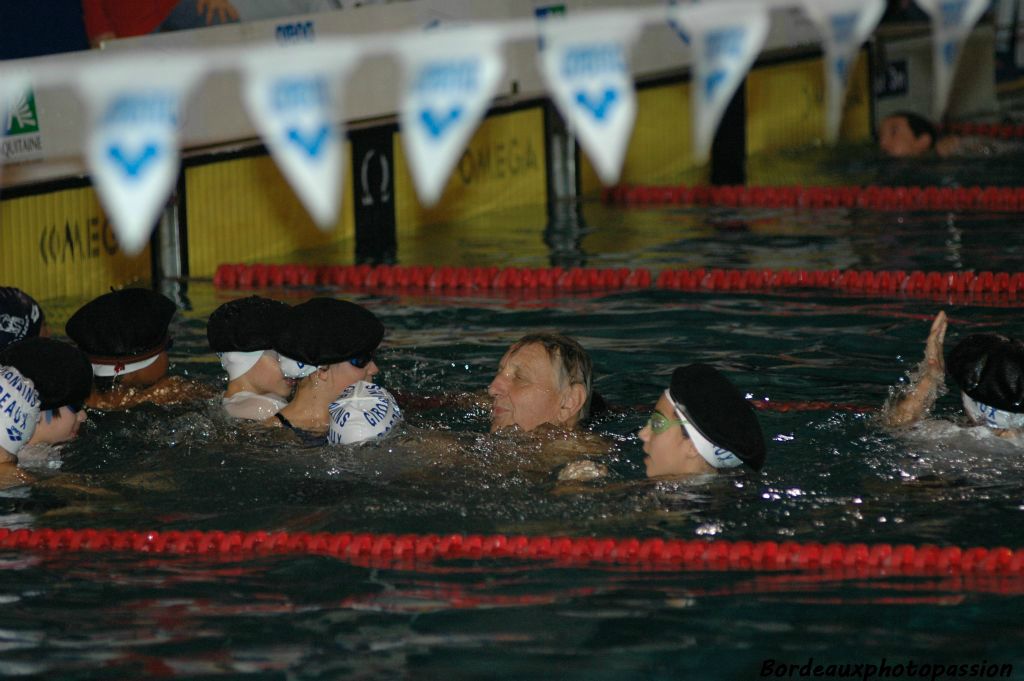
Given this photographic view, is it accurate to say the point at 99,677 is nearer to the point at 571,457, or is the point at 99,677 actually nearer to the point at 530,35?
the point at 571,457

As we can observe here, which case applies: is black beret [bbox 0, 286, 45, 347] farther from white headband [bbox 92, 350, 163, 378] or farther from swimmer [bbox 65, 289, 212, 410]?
white headband [bbox 92, 350, 163, 378]

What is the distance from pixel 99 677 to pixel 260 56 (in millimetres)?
3530

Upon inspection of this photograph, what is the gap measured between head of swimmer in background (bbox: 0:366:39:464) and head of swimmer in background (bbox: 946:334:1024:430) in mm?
2574

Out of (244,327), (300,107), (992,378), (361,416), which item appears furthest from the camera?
(300,107)

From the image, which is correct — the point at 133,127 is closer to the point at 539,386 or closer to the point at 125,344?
the point at 125,344

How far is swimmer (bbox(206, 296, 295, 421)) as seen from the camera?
15.9ft

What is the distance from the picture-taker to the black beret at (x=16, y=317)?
4.87m

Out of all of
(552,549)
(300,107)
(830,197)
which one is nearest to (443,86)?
(300,107)

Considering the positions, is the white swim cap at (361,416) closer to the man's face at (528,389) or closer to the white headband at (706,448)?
the man's face at (528,389)

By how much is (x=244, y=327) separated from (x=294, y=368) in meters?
0.25

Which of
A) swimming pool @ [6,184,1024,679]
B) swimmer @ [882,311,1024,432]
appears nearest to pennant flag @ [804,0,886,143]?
swimming pool @ [6,184,1024,679]

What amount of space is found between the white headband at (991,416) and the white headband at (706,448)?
31.9 inches

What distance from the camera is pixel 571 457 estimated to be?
445 centimetres

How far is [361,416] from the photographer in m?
4.38
